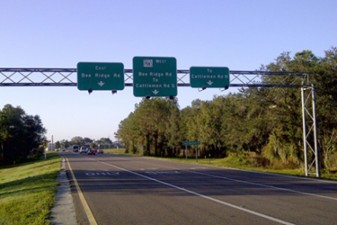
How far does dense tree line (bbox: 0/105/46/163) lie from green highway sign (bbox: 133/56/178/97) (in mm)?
78582

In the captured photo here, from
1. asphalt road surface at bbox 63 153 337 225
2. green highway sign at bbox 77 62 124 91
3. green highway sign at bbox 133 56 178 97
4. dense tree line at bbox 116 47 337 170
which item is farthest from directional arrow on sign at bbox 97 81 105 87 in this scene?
dense tree line at bbox 116 47 337 170

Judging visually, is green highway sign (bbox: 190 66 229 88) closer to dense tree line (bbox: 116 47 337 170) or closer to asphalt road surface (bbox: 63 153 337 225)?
asphalt road surface (bbox: 63 153 337 225)

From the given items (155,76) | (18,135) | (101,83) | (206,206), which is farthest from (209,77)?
(18,135)

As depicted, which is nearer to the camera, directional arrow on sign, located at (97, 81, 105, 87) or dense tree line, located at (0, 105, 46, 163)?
directional arrow on sign, located at (97, 81, 105, 87)

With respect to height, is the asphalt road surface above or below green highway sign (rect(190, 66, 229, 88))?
below

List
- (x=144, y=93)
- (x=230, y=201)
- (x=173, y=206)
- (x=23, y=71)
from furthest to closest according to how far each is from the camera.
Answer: (x=144, y=93) → (x=23, y=71) → (x=230, y=201) → (x=173, y=206)

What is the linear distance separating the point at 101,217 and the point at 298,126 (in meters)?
33.4

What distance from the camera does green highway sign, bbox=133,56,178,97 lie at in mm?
28984

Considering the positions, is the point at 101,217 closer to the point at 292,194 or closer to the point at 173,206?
the point at 173,206

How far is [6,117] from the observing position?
106 metres

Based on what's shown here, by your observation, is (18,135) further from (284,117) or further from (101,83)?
(101,83)

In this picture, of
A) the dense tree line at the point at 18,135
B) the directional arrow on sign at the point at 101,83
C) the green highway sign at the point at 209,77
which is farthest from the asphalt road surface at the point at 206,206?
the dense tree line at the point at 18,135

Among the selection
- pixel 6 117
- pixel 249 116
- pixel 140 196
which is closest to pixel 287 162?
pixel 249 116

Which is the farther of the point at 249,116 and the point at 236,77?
the point at 249,116
